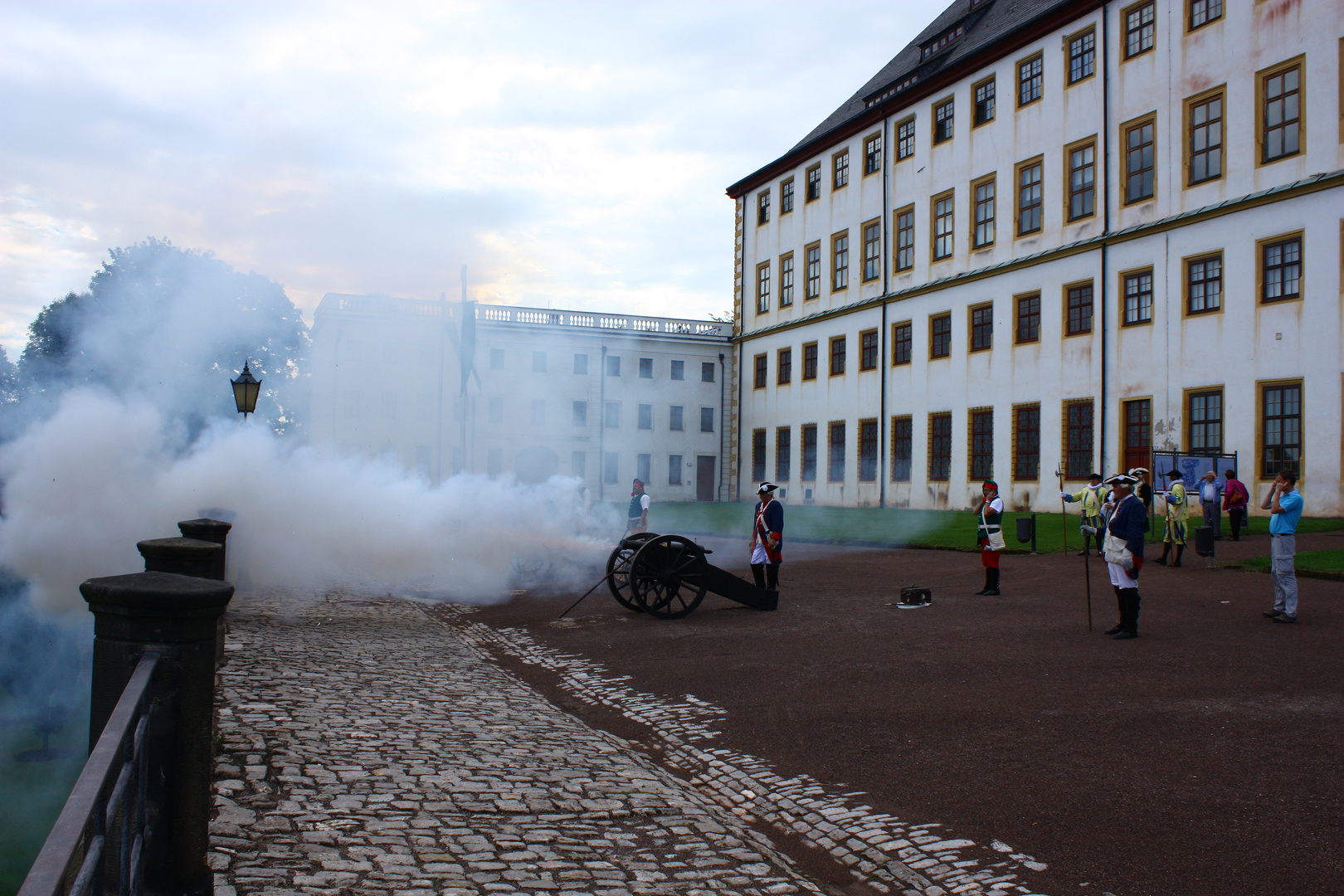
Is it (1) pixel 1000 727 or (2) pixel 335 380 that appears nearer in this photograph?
(1) pixel 1000 727

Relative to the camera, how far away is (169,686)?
3.06 metres

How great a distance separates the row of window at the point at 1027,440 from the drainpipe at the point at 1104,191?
49 cm

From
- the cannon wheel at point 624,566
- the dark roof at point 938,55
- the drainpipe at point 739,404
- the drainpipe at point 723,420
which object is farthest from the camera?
the drainpipe at point 723,420

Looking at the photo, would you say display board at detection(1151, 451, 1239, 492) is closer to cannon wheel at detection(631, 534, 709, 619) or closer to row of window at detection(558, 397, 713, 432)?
row of window at detection(558, 397, 713, 432)

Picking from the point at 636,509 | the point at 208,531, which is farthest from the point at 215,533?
the point at 636,509

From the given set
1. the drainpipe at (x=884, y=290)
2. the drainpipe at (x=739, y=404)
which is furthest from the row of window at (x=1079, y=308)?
the drainpipe at (x=739, y=404)

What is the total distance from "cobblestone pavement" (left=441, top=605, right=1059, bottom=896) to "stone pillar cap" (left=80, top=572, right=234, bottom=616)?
2878 mm

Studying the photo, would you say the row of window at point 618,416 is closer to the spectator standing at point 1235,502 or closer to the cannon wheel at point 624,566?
the cannon wheel at point 624,566

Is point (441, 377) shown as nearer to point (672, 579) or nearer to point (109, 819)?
point (672, 579)

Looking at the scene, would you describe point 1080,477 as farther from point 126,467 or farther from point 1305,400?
point 126,467

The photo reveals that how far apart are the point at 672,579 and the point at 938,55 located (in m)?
30.6

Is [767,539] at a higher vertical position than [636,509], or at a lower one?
lower

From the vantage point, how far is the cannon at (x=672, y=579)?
1163 cm

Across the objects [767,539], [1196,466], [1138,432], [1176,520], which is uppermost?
[1138,432]
